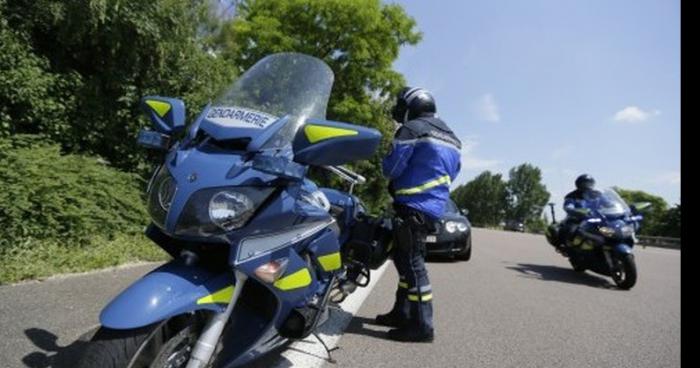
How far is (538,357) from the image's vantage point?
407 centimetres

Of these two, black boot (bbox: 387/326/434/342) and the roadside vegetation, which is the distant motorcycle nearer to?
the roadside vegetation

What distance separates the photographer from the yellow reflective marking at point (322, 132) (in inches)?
98.1

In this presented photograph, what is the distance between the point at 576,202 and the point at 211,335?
8394 millimetres

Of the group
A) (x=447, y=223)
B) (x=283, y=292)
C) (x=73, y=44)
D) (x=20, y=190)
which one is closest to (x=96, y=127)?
(x=73, y=44)

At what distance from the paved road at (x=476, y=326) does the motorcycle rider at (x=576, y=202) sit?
71.0 inches

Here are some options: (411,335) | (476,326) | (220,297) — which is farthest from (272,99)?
(476,326)

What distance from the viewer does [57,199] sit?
639 centimetres

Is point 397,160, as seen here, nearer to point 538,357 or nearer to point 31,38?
point 538,357

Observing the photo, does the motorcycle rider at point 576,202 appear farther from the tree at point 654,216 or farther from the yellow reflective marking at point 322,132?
the tree at point 654,216

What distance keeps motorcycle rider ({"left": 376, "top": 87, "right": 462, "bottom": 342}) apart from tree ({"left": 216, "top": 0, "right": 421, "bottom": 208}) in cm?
1457

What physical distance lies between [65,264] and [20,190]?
104 cm

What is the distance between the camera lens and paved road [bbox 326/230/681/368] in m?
3.97

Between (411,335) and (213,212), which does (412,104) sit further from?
(213,212)

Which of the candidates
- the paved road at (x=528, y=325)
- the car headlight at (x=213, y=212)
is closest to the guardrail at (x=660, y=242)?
the paved road at (x=528, y=325)
